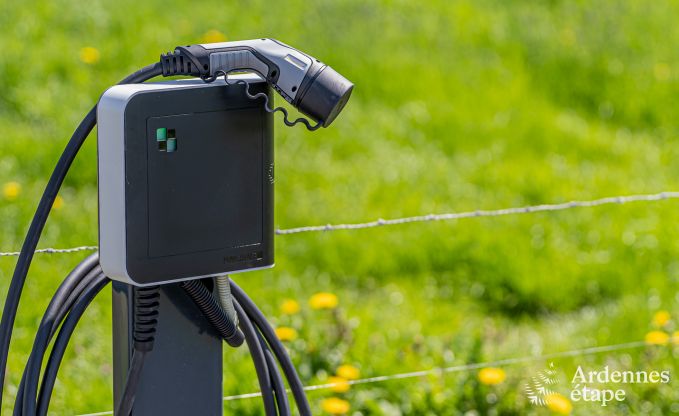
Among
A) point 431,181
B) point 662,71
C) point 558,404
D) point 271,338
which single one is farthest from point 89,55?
point 271,338

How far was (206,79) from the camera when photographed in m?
1.61

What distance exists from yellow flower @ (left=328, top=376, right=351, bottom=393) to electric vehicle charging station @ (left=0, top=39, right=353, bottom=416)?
1.01 metres

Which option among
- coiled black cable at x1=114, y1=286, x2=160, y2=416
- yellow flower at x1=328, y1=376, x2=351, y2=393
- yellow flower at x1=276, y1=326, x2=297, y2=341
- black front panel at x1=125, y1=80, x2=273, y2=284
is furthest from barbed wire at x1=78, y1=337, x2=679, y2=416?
black front panel at x1=125, y1=80, x2=273, y2=284

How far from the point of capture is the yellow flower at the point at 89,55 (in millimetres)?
4814

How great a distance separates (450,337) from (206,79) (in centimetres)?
181

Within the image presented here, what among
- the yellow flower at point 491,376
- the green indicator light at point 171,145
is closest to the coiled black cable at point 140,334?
the green indicator light at point 171,145

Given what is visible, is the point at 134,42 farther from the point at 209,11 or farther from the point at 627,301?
the point at 627,301

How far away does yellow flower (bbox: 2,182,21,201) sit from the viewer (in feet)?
12.7

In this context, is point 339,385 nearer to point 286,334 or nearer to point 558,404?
point 286,334

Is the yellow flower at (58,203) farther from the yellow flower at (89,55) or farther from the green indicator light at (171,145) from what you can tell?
the green indicator light at (171,145)

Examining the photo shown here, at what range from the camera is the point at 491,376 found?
280 centimetres

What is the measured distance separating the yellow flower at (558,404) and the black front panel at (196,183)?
1.31 metres

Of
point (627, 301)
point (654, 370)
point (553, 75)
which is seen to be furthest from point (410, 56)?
point (654, 370)

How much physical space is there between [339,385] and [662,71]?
3354 mm
